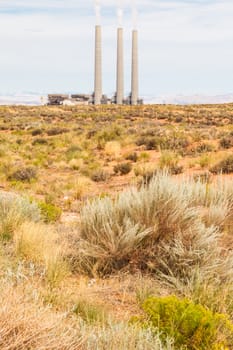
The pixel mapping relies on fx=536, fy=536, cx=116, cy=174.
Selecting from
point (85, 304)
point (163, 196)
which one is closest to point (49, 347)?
point (85, 304)

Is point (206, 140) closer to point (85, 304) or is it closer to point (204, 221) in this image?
point (204, 221)

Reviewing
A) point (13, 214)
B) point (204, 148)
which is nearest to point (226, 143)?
point (204, 148)

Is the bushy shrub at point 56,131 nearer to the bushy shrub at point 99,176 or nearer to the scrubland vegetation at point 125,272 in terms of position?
the bushy shrub at point 99,176

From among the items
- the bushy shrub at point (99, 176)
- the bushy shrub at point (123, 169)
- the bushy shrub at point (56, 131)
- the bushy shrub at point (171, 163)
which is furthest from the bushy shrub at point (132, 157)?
the bushy shrub at point (56, 131)

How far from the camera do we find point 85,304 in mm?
4555

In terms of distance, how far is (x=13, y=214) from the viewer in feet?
24.0

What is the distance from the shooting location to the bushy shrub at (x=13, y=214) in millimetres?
6980

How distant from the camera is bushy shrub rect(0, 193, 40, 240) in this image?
698 centimetres

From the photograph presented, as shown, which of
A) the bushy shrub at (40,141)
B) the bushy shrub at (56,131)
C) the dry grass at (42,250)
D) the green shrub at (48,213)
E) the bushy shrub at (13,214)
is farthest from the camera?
the bushy shrub at (56,131)

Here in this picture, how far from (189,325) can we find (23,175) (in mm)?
13996

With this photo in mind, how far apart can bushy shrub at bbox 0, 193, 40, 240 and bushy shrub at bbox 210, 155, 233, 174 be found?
9.28 metres

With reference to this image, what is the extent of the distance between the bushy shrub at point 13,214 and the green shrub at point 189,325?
301 centimetres

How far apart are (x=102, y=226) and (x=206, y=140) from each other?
19.2 meters

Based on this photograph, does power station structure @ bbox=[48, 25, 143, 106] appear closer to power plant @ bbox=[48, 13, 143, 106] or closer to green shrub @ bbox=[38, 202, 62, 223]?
power plant @ bbox=[48, 13, 143, 106]
